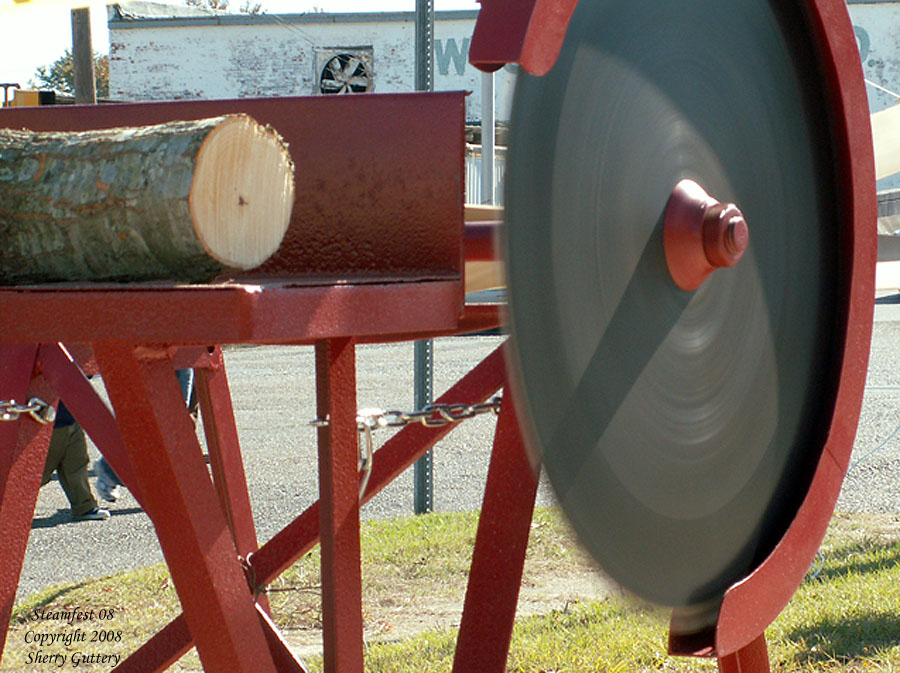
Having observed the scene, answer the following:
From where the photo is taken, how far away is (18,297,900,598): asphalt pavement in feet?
18.6

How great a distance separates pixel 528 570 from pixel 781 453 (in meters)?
3.35

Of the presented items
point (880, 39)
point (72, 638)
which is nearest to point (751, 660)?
point (72, 638)

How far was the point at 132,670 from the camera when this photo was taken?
2.47m

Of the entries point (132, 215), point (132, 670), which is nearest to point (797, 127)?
point (132, 215)

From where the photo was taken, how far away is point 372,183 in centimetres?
192

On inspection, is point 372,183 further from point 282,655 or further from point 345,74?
point 345,74

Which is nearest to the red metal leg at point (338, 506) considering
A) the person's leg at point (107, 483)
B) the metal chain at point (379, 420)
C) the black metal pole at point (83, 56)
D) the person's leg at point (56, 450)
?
the metal chain at point (379, 420)

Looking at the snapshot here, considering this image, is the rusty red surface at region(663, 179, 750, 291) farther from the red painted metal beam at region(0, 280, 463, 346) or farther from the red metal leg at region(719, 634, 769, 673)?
the red metal leg at region(719, 634, 769, 673)

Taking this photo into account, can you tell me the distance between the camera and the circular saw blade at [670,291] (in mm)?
1401

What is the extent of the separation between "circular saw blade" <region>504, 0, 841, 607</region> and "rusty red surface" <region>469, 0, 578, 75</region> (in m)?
0.05

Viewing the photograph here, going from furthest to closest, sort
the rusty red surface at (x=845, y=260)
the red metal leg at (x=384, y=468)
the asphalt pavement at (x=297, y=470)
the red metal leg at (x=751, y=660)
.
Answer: the asphalt pavement at (x=297, y=470), the red metal leg at (x=384, y=468), the red metal leg at (x=751, y=660), the rusty red surface at (x=845, y=260)

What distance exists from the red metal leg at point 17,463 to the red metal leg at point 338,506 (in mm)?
1012

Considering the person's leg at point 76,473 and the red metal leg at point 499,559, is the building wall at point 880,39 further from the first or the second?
the red metal leg at point 499,559

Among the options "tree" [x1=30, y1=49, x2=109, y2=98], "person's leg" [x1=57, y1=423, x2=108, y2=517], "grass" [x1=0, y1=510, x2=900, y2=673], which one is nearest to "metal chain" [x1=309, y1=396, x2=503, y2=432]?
"grass" [x1=0, y1=510, x2=900, y2=673]
